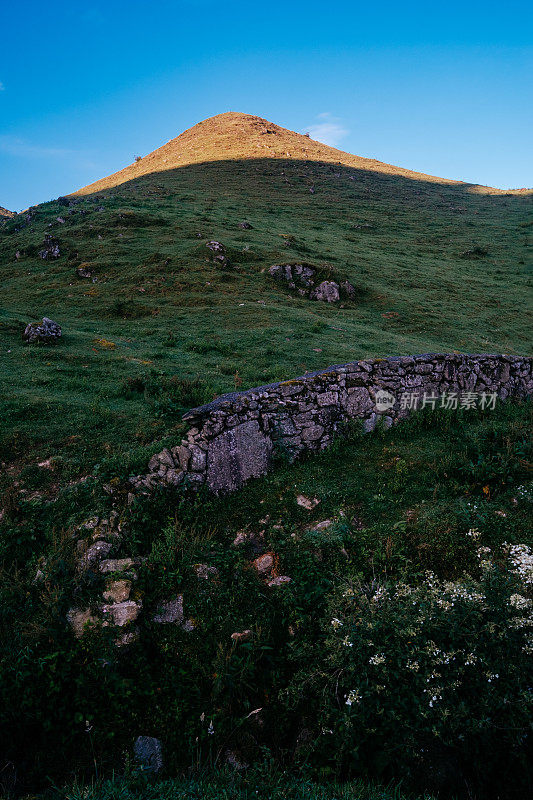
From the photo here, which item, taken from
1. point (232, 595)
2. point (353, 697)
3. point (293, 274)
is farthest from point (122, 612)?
point (293, 274)

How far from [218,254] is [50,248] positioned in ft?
47.4

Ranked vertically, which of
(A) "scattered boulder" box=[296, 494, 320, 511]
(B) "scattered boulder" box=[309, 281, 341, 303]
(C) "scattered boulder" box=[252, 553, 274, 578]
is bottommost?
(C) "scattered boulder" box=[252, 553, 274, 578]

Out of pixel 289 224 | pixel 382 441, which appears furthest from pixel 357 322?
pixel 289 224

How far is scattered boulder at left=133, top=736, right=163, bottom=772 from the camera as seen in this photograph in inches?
151

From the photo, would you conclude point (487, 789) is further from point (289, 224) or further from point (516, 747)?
point (289, 224)

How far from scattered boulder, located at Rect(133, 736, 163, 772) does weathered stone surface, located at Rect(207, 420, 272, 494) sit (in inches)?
141

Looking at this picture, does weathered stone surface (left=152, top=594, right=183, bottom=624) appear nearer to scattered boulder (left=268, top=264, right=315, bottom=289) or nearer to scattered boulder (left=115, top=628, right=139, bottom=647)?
scattered boulder (left=115, top=628, right=139, bottom=647)

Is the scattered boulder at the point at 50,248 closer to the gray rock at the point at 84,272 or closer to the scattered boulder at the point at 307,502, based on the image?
the gray rock at the point at 84,272

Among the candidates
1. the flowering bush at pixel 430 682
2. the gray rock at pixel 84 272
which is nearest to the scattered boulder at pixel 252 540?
the flowering bush at pixel 430 682

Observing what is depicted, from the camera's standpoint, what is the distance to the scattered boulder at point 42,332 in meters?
14.5

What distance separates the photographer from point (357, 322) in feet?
73.4

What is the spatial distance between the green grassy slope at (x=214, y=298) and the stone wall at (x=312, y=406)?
142 centimetres

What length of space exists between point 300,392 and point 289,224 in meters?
41.7

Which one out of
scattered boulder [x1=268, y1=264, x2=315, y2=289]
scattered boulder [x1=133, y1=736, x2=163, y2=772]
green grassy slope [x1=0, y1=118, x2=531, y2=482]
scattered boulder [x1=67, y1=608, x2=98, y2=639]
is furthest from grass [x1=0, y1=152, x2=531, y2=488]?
scattered boulder [x1=133, y1=736, x2=163, y2=772]
